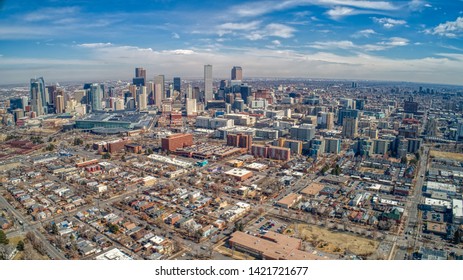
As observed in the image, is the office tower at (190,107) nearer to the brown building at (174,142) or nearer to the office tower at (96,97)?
the office tower at (96,97)

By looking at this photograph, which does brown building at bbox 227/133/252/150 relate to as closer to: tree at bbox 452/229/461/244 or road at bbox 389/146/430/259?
road at bbox 389/146/430/259

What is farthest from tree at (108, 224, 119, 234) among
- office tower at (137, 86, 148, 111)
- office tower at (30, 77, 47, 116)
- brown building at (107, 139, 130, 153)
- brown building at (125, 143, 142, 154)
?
office tower at (137, 86, 148, 111)

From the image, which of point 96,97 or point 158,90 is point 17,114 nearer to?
point 96,97

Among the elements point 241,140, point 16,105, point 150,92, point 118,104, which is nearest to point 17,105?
point 16,105

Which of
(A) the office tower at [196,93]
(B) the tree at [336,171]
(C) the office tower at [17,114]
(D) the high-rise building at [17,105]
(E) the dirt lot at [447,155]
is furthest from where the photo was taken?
(A) the office tower at [196,93]

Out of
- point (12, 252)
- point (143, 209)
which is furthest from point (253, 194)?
point (12, 252)

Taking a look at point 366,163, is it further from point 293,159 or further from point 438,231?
point 438,231

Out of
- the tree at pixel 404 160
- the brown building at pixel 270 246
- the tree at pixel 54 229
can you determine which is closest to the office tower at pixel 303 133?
the tree at pixel 404 160
